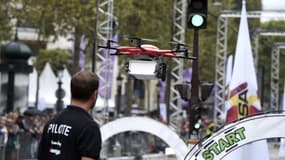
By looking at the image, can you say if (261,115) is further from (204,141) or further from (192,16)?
(192,16)

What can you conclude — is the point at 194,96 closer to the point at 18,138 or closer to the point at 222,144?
the point at 222,144

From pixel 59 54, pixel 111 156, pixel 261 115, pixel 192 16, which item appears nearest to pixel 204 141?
pixel 261 115

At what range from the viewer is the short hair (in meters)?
6.43

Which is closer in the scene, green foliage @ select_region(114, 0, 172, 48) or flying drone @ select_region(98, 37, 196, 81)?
flying drone @ select_region(98, 37, 196, 81)

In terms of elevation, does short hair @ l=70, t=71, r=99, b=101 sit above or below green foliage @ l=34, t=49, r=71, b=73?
below

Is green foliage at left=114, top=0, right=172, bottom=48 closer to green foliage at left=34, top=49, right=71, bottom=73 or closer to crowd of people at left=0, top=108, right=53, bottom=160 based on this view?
crowd of people at left=0, top=108, right=53, bottom=160

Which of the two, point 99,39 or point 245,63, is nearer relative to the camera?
point 245,63

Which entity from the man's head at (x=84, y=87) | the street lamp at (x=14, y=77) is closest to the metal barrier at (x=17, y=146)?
the street lamp at (x=14, y=77)

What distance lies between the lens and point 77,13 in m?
33.9

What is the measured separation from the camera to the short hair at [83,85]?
253 inches

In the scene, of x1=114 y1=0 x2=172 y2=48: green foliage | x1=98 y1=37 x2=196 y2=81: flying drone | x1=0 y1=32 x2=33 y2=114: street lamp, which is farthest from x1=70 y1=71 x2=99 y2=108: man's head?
x1=0 y1=32 x2=33 y2=114: street lamp

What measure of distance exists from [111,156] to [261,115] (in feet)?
54.0

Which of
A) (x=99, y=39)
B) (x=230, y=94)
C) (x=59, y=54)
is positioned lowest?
(x=230, y=94)

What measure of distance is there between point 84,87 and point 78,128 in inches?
11.6
